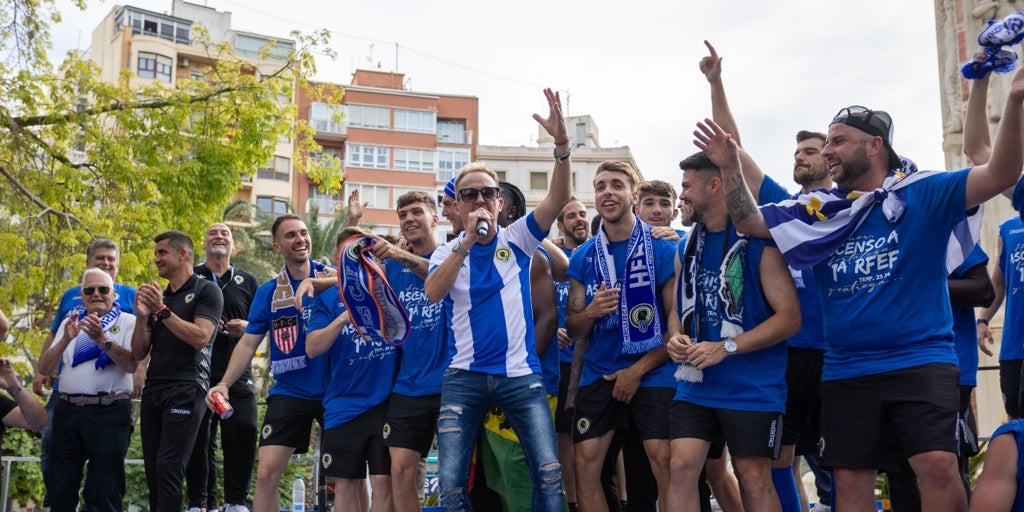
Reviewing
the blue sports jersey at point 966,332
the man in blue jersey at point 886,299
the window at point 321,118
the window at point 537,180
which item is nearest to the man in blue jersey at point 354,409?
the man in blue jersey at point 886,299

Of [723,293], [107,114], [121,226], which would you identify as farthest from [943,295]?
[107,114]

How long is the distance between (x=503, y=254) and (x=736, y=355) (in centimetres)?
160

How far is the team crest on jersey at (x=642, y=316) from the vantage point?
6164mm

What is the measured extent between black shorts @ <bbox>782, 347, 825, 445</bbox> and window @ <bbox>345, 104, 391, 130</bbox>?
6159 centimetres

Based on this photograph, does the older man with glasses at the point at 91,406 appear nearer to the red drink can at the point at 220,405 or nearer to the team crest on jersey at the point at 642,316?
the red drink can at the point at 220,405

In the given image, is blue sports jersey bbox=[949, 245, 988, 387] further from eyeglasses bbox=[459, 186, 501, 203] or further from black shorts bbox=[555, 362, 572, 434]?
eyeglasses bbox=[459, 186, 501, 203]

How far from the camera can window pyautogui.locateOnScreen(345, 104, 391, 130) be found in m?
65.9

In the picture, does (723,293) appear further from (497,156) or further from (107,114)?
(497,156)

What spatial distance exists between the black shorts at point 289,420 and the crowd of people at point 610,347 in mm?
22

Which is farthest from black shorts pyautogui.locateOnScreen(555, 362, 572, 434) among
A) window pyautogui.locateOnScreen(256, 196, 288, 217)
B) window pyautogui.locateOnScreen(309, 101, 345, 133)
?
window pyautogui.locateOnScreen(309, 101, 345, 133)

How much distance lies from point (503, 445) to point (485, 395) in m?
0.69

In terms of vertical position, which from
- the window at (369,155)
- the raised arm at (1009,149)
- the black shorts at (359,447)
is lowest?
the black shorts at (359,447)

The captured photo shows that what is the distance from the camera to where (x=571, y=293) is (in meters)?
6.70

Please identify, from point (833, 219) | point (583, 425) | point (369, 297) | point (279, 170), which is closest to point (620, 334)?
point (583, 425)
